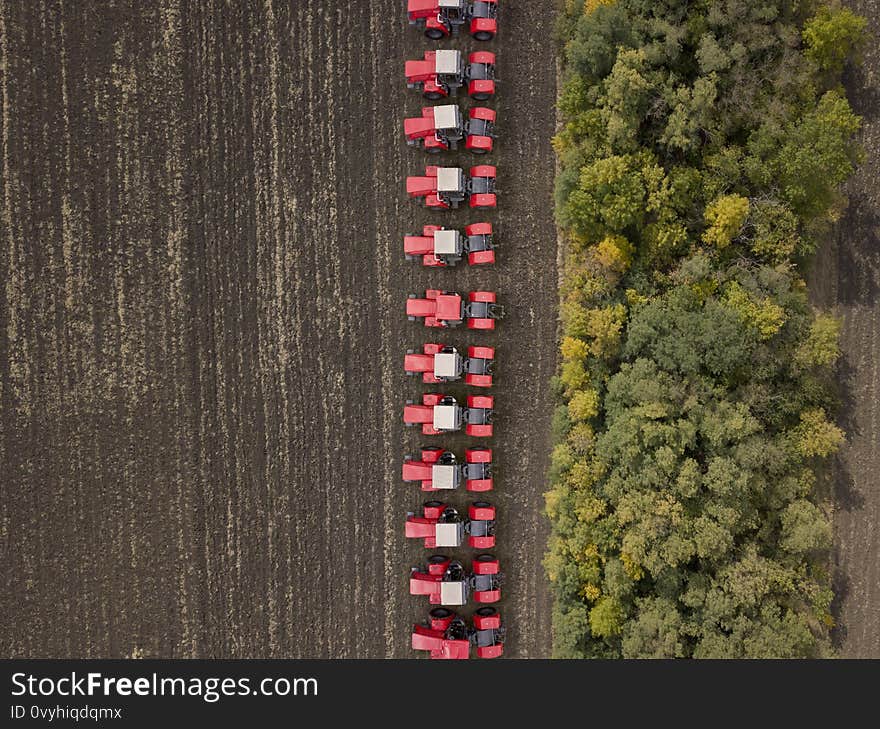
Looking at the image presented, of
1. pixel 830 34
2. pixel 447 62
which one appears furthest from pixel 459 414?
pixel 830 34

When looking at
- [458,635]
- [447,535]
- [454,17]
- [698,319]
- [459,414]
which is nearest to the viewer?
[698,319]

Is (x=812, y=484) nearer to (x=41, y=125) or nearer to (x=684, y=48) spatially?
(x=684, y=48)

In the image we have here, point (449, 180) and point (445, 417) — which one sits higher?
point (449, 180)

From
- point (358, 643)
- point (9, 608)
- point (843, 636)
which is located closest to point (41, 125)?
point (9, 608)

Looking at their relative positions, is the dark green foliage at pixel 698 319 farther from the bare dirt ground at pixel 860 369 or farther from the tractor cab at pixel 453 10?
the tractor cab at pixel 453 10

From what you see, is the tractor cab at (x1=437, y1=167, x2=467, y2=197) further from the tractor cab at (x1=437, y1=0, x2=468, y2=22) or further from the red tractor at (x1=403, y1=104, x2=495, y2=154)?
the tractor cab at (x1=437, y1=0, x2=468, y2=22)

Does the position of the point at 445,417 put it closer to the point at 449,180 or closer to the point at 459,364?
the point at 459,364
